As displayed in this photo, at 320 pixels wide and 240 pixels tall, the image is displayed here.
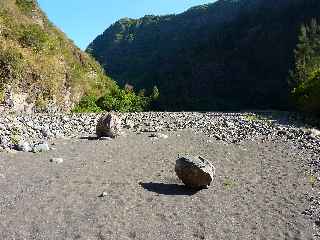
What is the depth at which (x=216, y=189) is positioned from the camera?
63.0 feet

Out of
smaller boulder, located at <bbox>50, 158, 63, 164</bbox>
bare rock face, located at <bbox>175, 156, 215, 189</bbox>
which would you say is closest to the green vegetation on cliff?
smaller boulder, located at <bbox>50, 158, 63, 164</bbox>

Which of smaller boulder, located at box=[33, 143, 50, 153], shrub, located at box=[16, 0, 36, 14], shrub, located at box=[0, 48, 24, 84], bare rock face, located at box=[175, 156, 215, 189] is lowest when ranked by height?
smaller boulder, located at box=[33, 143, 50, 153]

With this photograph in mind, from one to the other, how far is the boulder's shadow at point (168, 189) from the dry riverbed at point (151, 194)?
37 mm

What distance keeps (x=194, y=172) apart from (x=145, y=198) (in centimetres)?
223

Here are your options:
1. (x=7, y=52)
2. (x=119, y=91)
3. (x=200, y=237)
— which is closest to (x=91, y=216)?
(x=200, y=237)

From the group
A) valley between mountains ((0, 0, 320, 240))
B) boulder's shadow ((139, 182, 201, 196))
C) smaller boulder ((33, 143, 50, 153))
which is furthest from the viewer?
smaller boulder ((33, 143, 50, 153))

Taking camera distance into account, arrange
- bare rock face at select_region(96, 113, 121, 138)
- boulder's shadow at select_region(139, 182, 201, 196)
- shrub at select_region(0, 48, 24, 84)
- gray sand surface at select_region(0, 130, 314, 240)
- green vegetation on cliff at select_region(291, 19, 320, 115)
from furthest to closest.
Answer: green vegetation on cliff at select_region(291, 19, 320, 115)
shrub at select_region(0, 48, 24, 84)
bare rock face at select_region(96, 113, 121, 138)
boulder's shadow at select_region(139, 182, 201, 196)
gray sand surface at select_region(0, 130, 314, 240)

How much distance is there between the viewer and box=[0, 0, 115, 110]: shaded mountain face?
52281 mm

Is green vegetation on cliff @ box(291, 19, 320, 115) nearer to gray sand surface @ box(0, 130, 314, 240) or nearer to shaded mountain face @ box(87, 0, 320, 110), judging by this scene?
shaded mountain face @ box(87, 0, 320, 110)

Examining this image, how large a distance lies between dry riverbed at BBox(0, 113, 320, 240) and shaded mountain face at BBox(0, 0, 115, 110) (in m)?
24.7

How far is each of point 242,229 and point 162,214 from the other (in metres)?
2.58

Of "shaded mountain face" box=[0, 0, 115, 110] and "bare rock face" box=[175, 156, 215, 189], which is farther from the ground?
"shaded mountain face" box=[0, 0, 115, 110]

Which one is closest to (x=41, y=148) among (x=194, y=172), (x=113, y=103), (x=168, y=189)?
(x=168, y=189)

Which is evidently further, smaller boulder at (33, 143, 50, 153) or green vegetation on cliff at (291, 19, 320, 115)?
green vegetation on cliff at (291, 19, 320, 115)
